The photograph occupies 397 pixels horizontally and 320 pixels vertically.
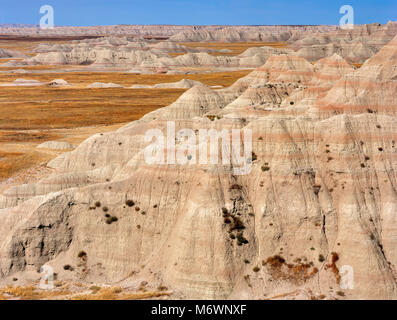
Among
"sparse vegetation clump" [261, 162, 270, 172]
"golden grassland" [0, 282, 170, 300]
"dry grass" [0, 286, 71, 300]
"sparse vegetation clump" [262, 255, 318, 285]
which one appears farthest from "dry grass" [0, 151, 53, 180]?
"sparse vegetation clump" [262, 255, 318, 285]

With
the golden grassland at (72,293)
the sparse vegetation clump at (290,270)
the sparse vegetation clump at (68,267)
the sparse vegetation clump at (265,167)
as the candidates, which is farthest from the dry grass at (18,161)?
the sparse vegetation clump at (290,270)

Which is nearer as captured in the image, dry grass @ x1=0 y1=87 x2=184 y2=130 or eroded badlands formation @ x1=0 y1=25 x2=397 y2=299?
eroded badlands formation @ x1=0 y1=25 x2=397 y2=299

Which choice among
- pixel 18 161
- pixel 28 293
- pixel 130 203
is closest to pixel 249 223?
pixel 130 203

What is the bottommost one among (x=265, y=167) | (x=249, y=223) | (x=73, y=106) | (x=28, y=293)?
(x=28, y=293)

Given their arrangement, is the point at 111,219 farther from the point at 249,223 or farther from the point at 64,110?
the point at 64,110

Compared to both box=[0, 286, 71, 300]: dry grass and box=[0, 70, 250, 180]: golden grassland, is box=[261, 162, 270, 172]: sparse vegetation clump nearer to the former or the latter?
box=[0, 286, 71, 300]: dry grass

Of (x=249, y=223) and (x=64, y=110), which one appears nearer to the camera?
(x=249, y=223)

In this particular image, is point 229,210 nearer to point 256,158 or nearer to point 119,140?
point 256,158

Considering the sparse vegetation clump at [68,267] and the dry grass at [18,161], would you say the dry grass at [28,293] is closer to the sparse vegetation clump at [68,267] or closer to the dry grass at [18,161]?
the sparse vegetation clump at [68,267]
